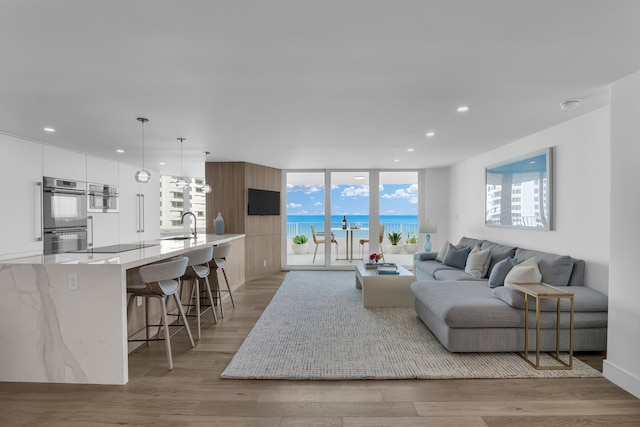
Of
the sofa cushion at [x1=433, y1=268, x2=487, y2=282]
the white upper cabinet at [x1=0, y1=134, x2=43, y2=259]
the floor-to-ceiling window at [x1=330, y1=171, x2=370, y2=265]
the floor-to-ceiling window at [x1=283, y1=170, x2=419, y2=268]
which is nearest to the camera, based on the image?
the white upper cabinet at [x1=0, y1=134, x2=43, y2=259]

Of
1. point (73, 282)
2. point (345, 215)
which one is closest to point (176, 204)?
point (345, 215)

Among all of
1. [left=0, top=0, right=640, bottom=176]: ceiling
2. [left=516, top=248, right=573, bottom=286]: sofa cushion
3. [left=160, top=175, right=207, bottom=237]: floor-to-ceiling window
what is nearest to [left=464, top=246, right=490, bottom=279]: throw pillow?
[left=516, top=248, right=573, bottom=286]: sofa cushion

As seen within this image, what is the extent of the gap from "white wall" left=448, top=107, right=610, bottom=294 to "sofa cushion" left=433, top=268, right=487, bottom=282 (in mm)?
870

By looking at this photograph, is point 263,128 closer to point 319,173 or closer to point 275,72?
point 275,72

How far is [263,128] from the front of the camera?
4.23 m

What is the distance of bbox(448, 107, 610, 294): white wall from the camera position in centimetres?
347

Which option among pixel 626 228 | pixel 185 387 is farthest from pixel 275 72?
pixel 626 228

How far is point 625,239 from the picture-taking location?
2717 mm

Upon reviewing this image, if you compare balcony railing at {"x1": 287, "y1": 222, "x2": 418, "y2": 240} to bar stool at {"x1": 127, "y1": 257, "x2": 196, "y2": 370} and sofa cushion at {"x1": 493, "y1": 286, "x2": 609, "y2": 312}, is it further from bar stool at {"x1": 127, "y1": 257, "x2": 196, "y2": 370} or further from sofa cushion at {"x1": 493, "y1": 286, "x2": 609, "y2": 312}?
bar stool at {"x1": 127, "y1": 257, "x2": 196, "y2": 370}

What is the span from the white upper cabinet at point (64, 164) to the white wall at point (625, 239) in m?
6.46

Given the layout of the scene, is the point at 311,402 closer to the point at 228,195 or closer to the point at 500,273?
the point at 500,273

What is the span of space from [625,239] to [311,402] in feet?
8.84

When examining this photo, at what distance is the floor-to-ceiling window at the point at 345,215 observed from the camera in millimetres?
8062

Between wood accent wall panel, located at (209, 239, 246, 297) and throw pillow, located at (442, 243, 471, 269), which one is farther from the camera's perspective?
wood accent wall panel, located at (209, 239, 246, 297)
